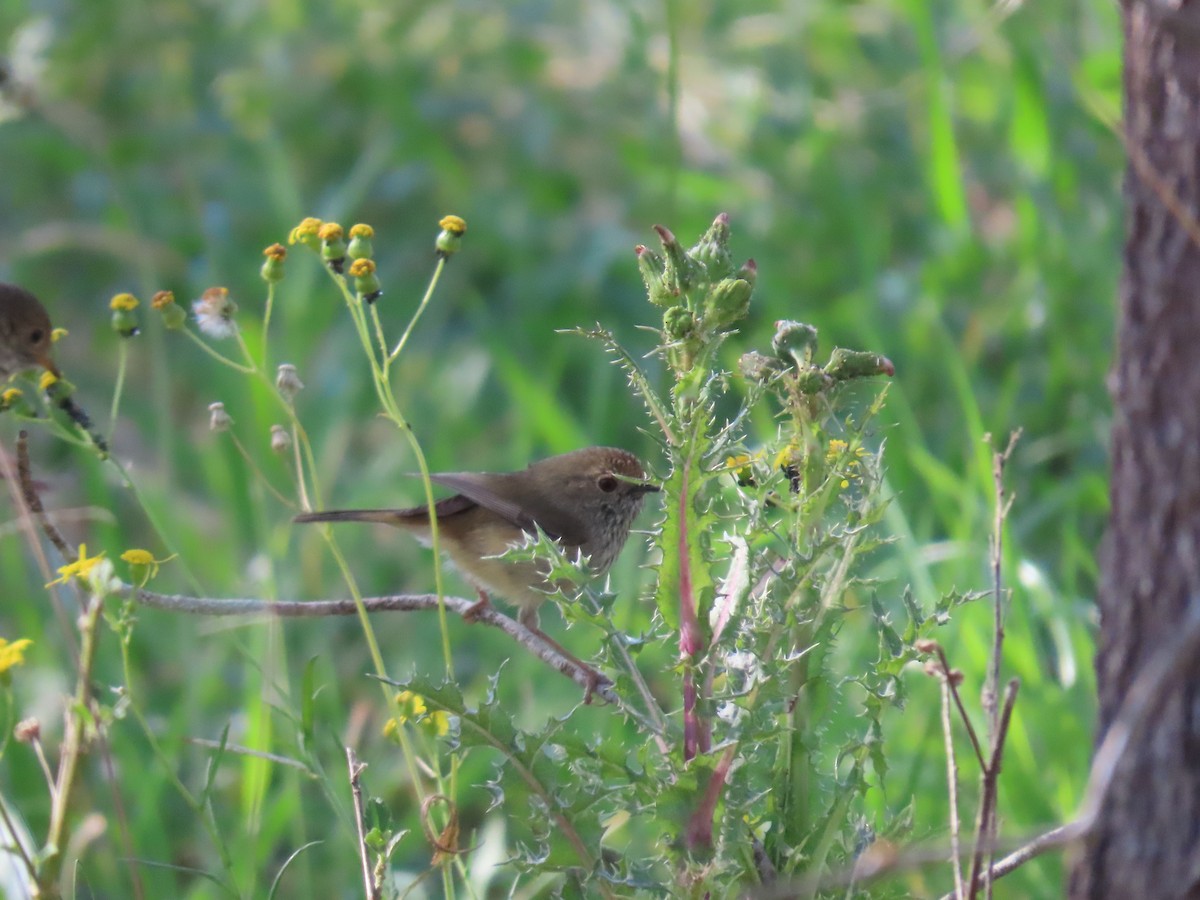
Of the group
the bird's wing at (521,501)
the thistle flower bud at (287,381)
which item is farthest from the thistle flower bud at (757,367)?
the bird's wing at (521,501)

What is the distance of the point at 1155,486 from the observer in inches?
71.1

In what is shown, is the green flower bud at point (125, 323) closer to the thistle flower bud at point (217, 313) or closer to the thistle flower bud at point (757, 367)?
the thistle flower bud at point (217, 313)

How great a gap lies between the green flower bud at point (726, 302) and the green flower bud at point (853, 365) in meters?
0.12

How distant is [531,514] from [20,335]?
134cm

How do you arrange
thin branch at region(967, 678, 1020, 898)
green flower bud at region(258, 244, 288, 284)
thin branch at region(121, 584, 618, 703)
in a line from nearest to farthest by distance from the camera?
1. thin branch at region(967, 678, 1020, 898)
2. thin branch at region(121, 584, 618, 703)
3. green flower bud at region(258, 244, 288, 284)

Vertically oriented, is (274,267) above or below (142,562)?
above

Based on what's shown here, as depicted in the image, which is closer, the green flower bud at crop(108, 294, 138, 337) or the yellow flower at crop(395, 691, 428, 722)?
the yellow flower at crop(395, 691, 428, 722)

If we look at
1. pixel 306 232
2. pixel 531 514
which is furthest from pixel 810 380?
pixel 531 514

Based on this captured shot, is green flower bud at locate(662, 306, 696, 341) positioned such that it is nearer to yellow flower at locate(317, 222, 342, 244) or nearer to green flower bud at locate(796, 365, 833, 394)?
green flower bud at locate(796, 365, 833, 394)

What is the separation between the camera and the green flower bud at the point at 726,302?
1709 mm

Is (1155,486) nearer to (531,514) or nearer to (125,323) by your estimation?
(125,323)

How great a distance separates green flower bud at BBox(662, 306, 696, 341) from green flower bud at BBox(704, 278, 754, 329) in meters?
0.02

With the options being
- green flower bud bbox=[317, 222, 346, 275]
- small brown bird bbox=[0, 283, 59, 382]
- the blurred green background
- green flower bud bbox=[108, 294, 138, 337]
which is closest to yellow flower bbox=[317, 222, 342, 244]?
green flower bud bbox=[317, 222, 346, 275]

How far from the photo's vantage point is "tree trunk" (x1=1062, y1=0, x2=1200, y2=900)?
5.54ft
